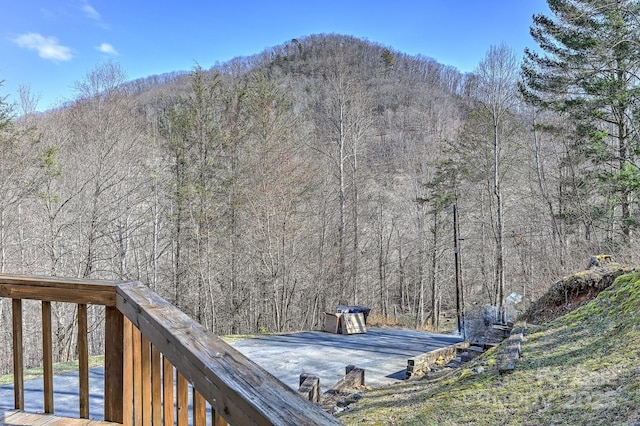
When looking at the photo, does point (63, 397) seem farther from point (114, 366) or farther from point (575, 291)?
point (575, 291)

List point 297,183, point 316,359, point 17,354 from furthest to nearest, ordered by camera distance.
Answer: point 297,183, point 316,359, point 17,354

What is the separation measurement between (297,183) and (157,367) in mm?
12580

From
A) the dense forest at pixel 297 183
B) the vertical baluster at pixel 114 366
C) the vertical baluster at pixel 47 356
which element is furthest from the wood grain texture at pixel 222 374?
the dense forest at pixel 297 183

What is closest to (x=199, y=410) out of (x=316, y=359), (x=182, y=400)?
(x=182, y=400)

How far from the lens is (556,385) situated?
3590 millimetres

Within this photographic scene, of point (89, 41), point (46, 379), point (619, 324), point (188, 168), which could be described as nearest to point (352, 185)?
point (188, 168)

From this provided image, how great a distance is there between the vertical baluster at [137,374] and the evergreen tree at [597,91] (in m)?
13.3

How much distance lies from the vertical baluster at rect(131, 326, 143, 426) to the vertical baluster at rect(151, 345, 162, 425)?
10 cm

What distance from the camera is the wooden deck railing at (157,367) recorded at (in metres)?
0.81

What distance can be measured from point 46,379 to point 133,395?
48cm

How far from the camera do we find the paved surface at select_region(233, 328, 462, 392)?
729 cm

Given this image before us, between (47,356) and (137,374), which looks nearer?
(137,374)

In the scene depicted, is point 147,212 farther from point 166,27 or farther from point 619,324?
point 619,324

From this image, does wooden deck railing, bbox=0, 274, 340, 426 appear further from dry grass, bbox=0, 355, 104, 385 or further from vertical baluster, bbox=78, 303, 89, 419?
dry grass, bbox=0, 355, 104, 385
